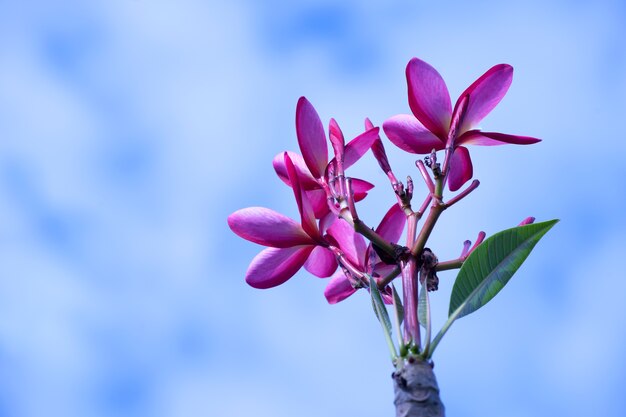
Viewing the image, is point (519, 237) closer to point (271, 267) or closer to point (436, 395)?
point (436, 395)

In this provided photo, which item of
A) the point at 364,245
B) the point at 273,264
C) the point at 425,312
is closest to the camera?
the point at 425,312

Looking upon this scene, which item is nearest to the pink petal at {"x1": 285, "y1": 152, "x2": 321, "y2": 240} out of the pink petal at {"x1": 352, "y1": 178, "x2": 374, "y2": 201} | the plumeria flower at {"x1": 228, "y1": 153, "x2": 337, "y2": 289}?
the plumeria flower at {"x1": 228, "y1": 153, "x2": 337, "y2": 289}

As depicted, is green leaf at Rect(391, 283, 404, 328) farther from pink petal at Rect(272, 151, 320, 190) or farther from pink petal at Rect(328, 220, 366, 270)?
pink petal at Rect(272, 151, 320, 190)

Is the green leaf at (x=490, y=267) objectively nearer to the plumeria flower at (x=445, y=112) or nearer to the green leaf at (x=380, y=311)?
the green leaf at (x=380, y=311)

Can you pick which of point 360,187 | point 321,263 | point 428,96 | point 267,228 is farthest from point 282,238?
point 428,96

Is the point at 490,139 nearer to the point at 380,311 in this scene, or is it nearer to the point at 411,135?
the point at 411,135

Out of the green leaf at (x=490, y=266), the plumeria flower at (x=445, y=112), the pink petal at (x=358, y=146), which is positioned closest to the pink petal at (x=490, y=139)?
the plumeria flower at (x=445, y=112)
